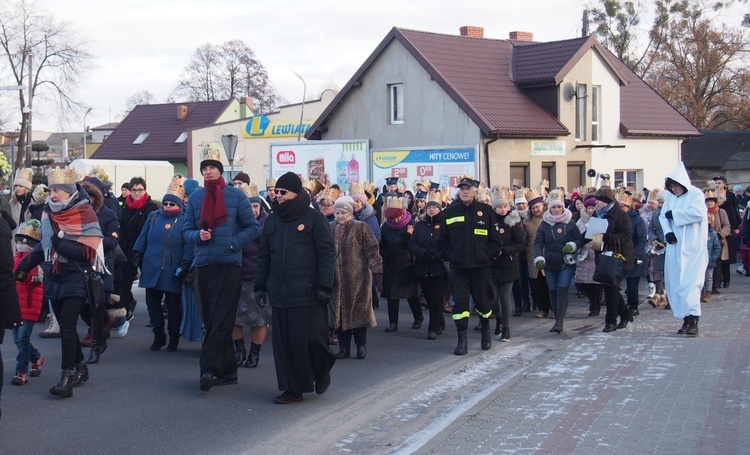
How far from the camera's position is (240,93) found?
80.9m

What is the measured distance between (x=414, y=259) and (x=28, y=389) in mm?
5247

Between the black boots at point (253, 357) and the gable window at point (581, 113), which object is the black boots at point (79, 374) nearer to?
the black boots at point (253, 357)

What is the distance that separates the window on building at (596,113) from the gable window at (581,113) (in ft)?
2.71

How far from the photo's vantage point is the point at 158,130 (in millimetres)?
67438

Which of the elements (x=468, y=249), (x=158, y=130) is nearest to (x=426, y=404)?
(x=468, y=249)

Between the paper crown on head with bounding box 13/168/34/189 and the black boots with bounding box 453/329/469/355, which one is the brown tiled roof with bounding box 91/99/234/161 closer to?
the paper crown on head with bounding box 13/168/34/189

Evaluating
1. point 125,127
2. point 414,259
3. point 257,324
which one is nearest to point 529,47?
point 414,259

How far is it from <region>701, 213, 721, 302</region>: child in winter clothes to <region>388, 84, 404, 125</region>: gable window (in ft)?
64.9

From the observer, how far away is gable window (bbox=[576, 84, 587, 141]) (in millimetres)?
35469

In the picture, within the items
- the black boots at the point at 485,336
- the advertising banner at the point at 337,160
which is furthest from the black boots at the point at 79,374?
the advertising banner at the point at 337,160

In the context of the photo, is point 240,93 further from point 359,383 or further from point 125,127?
point 359,383

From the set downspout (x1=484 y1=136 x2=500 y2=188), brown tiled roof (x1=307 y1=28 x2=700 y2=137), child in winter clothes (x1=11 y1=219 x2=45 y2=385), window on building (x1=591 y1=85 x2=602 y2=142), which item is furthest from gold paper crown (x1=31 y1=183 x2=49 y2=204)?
window on building (x1=591 y1=85 x2=602 y2=142)

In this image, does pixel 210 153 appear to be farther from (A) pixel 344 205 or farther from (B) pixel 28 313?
(B) pixel 28 313

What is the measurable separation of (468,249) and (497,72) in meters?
25.6
